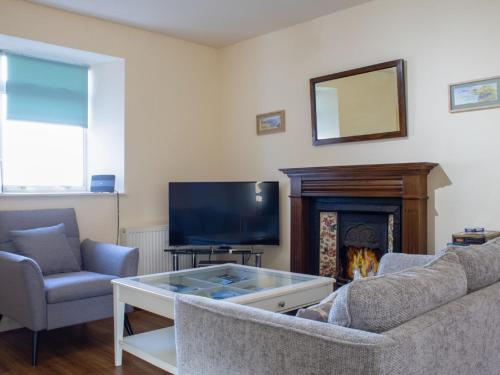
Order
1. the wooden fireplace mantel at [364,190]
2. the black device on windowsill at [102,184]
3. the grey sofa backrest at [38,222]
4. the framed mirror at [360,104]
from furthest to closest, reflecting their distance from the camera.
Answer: the black device on windowsill at [102,184]
the framed mirror at [360,104]
the grey sofa backrest at [38,222]
the wooden fireplace mantel at [364,190]

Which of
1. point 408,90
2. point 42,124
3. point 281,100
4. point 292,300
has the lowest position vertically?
point 292,300

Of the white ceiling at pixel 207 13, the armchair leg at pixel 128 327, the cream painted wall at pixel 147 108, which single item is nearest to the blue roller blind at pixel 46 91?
the cream painted wall at pixel 147 108

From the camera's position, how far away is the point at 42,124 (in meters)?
4.30

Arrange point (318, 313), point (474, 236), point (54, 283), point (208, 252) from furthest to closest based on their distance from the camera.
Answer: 1. point (208, 252)
2. point (54, 283)
3. point (474, 236)
4. point (318, 313)

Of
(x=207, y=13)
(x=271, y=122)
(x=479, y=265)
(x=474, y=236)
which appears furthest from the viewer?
(x=271, y=122)

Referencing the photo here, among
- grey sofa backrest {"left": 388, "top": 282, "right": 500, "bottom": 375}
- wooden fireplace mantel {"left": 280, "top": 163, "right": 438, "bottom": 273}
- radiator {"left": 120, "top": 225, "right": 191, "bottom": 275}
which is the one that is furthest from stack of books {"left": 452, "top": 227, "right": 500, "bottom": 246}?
radiator {"left": 120, "top": 225, "right": 191, "bottom": 275}

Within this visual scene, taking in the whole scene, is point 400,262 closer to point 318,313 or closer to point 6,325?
point 318,313

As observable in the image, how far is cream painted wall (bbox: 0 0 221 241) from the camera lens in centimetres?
398

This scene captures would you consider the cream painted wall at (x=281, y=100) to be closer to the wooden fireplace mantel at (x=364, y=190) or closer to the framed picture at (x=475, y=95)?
the framed picture at (x=475, y=95)

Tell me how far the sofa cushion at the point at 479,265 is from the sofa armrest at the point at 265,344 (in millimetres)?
707

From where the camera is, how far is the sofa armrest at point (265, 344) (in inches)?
46.9

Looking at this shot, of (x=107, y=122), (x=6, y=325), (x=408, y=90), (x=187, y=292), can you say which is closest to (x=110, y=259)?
(x=6, y=325)

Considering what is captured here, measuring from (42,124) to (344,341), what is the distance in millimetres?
3832

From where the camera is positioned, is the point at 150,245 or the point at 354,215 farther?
the point at 150,245
